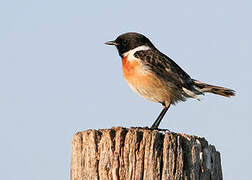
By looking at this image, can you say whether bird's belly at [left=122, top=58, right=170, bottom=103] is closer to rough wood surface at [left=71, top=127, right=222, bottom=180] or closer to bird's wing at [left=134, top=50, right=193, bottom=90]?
bird's wing at [left=134, top=50, right=193, bottom=90]

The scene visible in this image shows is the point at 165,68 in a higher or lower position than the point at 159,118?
higher

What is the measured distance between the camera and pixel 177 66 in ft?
29.3

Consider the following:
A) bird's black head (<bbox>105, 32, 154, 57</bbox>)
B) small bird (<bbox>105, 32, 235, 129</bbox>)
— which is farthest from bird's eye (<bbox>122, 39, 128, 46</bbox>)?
small bird (<bbox>105, 32, 235, 129</bbox>)

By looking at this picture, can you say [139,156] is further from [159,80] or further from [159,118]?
[159,118]

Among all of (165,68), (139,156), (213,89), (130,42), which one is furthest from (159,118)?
(139,156)

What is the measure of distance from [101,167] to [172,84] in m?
4.35

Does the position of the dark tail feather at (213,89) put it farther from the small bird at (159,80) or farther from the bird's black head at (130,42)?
the bird's black head at (130,42)

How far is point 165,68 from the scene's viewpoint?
28.4 feet

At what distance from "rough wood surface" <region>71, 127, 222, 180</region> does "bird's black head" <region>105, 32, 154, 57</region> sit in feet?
15.6

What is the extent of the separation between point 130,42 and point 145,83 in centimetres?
130

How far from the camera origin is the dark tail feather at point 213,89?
348 inches

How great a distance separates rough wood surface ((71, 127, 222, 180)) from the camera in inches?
172

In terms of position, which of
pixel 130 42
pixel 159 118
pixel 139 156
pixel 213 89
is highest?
pixel 130 42

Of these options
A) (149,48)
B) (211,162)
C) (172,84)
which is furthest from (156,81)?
(211,162)
